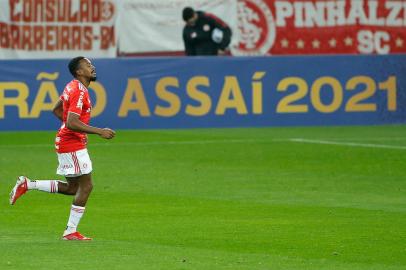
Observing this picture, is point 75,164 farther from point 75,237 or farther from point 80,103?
point 75,237

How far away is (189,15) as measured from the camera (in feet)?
101

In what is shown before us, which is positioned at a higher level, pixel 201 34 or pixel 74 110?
pixel 74 110

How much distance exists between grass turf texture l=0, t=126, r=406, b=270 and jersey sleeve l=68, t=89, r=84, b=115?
1.25 m

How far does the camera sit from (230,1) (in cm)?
3247

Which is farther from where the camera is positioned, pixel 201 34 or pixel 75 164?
pixel 201 34

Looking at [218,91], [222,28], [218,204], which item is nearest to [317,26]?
[222,28]

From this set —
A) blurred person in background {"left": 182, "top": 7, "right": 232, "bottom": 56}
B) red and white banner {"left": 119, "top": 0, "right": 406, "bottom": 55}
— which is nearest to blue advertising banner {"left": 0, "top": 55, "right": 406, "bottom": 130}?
blurred person in background {"left": 182, "top": 7, "right": 232, "bottom": 56}

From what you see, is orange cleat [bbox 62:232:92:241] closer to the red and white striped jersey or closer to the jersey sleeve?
the red and white striped jersey

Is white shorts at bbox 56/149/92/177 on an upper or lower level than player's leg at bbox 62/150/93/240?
upper

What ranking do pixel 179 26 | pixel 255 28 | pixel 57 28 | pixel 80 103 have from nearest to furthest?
pixel 80 103 < pixel 57 28 < pixel 179 26 < pixel 255 28

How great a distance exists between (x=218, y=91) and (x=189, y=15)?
10.2 feet

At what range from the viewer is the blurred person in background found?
30953mm

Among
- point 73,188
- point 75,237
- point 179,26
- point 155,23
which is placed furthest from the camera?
point 179,26

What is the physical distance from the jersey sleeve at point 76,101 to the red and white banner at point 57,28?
1723 centimetres
